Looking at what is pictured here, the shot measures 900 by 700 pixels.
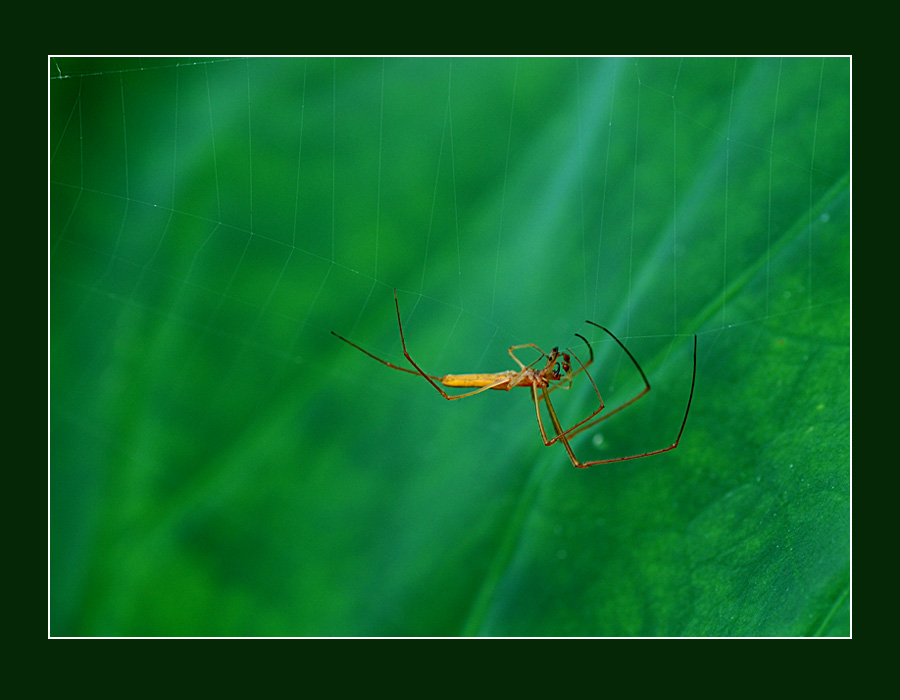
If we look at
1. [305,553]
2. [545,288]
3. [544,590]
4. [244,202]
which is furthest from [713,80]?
[305,553]

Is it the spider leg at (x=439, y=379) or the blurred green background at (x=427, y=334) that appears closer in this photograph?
the blurred green background at (x=427, y=334)

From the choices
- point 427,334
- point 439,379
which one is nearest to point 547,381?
point 439,379

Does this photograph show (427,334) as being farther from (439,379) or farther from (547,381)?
(547,381)

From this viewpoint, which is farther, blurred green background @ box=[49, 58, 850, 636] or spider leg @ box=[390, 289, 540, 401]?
spider leg @ box=[390, 289, 540, 401]

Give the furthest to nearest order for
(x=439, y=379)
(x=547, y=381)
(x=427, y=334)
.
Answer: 1. (x=547, y=381)
2. (x=439, y=379)
3. (x=427, y=334)

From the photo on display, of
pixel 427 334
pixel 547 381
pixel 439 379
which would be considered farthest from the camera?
pixel 547 381

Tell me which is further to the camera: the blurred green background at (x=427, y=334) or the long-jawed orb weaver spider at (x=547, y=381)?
the long-jawed orb weaver spider at (x=547, y=381)
